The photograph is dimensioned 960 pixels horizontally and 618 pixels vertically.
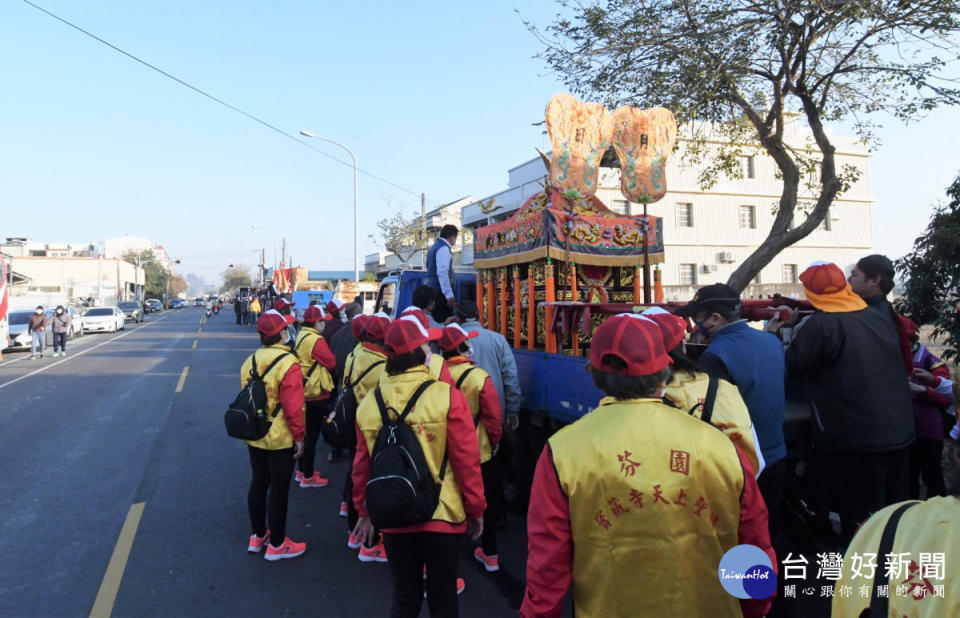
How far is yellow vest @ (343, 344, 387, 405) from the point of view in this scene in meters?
4.47

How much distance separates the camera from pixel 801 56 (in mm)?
9828

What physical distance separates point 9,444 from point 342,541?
6.02 meters

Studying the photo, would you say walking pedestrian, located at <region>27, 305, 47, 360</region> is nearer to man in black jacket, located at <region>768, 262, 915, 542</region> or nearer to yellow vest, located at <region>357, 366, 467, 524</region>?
yellow vest, located at <region>357, 366, 467, 524</region>

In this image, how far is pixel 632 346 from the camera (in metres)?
1.90

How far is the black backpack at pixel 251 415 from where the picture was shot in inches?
169

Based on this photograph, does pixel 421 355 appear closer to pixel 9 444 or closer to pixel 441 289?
pixel 441 289

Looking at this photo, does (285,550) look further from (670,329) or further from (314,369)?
(670,329)

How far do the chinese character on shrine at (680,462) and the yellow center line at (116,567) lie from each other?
3946 mm

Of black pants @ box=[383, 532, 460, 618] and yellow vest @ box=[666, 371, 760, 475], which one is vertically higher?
yellow vest @ box=[666, 371, 760, 475]

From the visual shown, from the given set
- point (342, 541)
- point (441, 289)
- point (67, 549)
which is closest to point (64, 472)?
point (67, 549)

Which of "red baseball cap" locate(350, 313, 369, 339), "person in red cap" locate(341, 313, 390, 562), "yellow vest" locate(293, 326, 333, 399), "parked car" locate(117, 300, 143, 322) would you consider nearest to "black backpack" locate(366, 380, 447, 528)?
"person in red cap" locate(341, 313, 390, 562)

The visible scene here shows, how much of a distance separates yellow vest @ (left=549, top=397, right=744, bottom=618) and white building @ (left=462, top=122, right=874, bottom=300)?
28.1 metres

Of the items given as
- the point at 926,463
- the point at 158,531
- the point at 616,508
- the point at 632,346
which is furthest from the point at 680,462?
the point at 158,531

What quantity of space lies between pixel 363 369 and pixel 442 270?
8.99 feet
